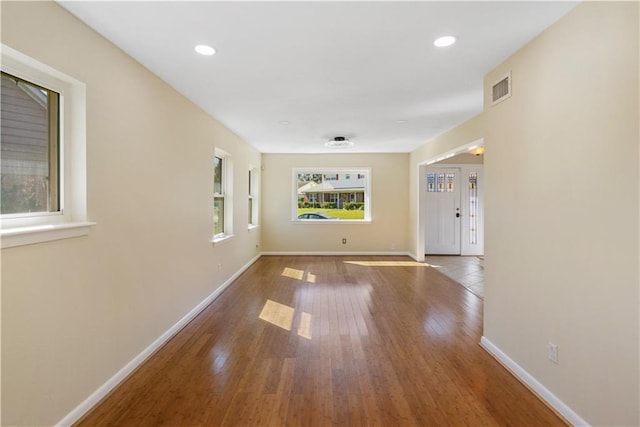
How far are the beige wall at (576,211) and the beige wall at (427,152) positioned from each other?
1.72 meters

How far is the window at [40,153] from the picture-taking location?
1562 millimetres

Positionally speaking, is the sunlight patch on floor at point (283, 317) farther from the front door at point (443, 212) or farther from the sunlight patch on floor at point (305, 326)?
the front door at point (443, 212)

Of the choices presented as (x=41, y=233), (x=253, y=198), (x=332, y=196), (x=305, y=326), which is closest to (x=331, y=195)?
(x=332, y=196)

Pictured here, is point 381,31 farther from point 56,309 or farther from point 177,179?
point 56,309

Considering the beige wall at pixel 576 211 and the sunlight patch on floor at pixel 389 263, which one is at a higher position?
the beige wall at pixel 576 211

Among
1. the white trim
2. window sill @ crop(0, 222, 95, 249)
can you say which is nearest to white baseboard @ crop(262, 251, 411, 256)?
the white trim

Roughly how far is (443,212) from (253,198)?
446 cm

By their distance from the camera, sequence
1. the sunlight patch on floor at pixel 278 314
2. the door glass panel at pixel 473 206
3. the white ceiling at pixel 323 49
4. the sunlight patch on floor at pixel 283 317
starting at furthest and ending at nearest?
the door glass panel at pixel 473 206 < the sunlight patch on floor at pixel 278 314 < the sunlight patch on floor at pixel 283 317 < the white ceiling at pixel 323 49

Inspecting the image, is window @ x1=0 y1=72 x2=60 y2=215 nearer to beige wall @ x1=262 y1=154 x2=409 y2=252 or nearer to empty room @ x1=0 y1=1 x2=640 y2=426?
empty room @ x1=0 y1=1 x2=640 y2=426

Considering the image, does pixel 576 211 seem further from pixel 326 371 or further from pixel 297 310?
pixel 297 310

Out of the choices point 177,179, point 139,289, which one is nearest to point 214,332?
point 139,289

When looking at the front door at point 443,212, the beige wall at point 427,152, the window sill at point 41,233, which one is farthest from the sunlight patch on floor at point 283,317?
the front door at point 443,212

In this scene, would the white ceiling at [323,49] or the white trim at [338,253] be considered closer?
the white ceiling at [323,49]

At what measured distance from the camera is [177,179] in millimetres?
3127
